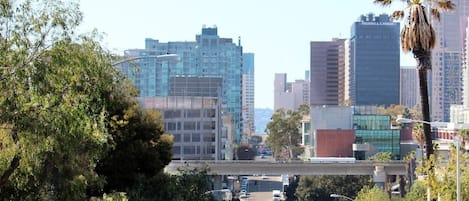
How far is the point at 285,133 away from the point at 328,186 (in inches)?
1831

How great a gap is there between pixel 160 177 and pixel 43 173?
1447cm

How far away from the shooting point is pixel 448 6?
27.9 m

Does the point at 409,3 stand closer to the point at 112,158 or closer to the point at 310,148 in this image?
the point at 112,158

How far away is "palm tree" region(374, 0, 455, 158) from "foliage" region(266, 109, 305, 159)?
10892 centimetres

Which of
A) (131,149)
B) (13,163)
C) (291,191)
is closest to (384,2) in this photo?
(131,149)

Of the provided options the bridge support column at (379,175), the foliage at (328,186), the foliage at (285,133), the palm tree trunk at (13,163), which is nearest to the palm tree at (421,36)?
the palm tree trunk at (13,163)

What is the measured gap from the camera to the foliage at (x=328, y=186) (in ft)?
293

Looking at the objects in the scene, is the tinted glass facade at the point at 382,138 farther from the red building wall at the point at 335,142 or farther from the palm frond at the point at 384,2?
the palm frond at the point at 384,2

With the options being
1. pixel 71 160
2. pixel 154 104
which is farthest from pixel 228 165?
pixel 71 160

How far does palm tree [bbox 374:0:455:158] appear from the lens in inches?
1063

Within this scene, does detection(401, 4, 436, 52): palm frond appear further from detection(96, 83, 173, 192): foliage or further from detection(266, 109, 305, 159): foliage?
detection(266, 109, 305, 159): foliage

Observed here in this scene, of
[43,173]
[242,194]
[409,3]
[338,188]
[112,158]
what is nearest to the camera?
[43,173]

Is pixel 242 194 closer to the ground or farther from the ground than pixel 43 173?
closer to the ground

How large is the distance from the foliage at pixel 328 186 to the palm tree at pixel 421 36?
194 ft
